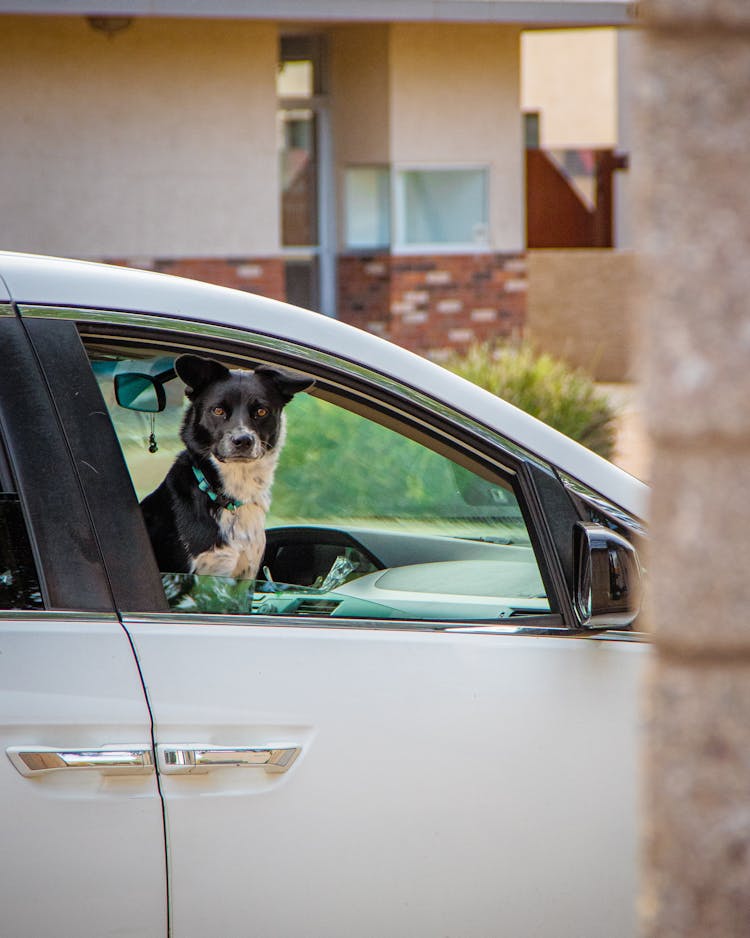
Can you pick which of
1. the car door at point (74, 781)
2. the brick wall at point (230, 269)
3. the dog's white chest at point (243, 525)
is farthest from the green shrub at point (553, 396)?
the car door at point (74, 781)

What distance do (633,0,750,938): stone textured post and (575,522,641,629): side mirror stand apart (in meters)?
1.04

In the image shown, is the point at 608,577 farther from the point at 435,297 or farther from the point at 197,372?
the point at 435,297

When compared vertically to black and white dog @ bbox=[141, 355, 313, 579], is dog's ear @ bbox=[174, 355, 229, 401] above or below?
above

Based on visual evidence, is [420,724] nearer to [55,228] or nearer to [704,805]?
[704,805]

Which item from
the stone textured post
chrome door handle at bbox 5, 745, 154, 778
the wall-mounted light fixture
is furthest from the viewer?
the wall-mounted light fixture

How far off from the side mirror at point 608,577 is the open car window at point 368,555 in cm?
Answer: 17

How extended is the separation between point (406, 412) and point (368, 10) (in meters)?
9.89

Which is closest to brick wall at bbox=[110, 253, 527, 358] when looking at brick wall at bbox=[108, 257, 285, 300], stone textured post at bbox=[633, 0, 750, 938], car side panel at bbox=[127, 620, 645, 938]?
brick wall at bbox=[108, 257, 285, 300]

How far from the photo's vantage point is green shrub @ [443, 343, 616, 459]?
28.8 ft

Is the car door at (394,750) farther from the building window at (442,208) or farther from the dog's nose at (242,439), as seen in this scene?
the building window at (442,208)

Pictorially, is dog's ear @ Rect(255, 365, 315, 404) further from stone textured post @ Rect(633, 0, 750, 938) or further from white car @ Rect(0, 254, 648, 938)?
stone textured post @ Rect(633, 0, 750, 938)

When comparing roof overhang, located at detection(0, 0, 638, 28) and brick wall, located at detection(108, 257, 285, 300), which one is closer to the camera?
roof overhang, located at detection(0, 0, 638, 28)

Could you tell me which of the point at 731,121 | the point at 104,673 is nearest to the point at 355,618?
the point at 104,673

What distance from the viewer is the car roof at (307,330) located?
7.82ft
